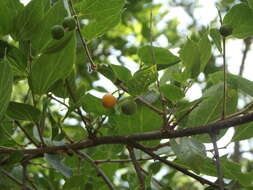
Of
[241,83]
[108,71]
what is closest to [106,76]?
[108,71]

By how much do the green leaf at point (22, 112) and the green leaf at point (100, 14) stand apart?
0.77 ft

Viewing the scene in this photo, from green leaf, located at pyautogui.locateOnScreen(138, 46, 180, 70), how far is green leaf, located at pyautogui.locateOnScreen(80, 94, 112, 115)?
157mm

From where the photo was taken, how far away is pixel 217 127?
97cm

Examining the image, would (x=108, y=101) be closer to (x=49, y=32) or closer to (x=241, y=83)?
(x=49, y=32)

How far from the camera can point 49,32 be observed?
3.47 feet

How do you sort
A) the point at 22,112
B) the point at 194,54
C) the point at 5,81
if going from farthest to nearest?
the point at 22,112, the point at 194,54, the point at 5,81

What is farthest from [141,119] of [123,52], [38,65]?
[123,52]

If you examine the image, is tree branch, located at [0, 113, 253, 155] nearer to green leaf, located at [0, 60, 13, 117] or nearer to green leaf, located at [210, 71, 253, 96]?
green leaf, located at [210, 71, 253, 96]

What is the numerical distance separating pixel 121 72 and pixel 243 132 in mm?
396

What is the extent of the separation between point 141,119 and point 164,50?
0.71ft

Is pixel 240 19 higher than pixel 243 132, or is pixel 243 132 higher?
pixel 240 19

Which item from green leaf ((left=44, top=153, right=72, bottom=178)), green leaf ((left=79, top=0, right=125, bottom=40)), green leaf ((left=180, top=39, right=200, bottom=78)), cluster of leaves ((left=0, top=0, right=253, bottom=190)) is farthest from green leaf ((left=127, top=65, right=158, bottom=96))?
green leaf ((left=44, top=153, right=72, bottom=178))

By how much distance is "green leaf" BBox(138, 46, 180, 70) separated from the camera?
1070 millimetres

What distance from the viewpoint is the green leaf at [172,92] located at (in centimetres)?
103
